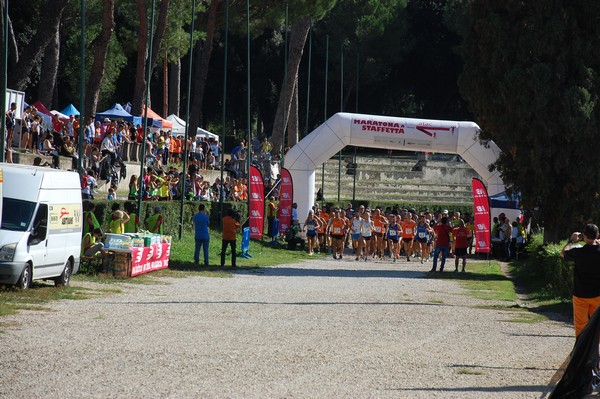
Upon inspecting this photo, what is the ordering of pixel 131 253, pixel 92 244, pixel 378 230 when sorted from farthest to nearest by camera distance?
1. pixel 378 230
2. pixel 92 244
3. pixel 131 253

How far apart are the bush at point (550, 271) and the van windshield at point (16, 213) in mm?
11759

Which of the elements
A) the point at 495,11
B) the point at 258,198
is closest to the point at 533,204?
the point at 495,11

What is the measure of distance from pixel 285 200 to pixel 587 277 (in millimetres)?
28818

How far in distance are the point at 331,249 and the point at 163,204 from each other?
10.9 meters

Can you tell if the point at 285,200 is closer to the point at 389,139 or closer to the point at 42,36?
the point at 389,139

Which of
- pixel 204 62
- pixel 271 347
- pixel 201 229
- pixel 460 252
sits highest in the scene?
pixel 204 62

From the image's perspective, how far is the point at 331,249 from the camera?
43781mm

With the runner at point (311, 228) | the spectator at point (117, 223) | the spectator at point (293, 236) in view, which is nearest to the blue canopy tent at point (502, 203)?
the runner at point (311, 228)

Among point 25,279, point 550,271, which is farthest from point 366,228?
point 25,279

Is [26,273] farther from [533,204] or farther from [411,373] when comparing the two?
[533,204]

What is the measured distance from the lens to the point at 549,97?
33375 millimetres

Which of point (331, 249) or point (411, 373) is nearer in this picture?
point (411, 373)

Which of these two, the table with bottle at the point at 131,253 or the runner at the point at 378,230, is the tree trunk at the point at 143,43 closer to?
the runner at the point at 378,230

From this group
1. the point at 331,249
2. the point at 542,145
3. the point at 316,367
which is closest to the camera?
the point at 316,367
